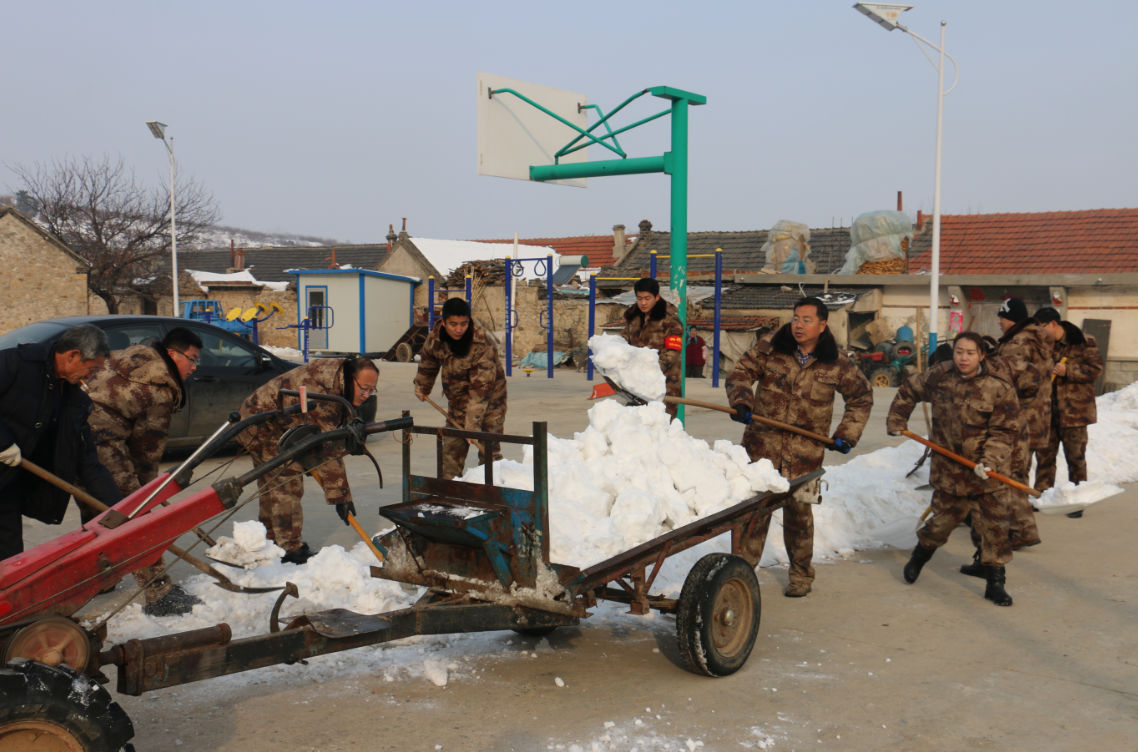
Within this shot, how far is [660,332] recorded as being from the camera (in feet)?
25.8

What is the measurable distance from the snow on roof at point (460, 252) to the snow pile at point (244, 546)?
2991 cm

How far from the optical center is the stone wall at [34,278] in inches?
935

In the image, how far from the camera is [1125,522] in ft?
23.4

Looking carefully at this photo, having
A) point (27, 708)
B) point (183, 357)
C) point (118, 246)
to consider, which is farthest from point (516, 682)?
point (118, 246)

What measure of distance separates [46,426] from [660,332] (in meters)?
5.16

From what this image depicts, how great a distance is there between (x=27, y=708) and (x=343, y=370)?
3.09 m

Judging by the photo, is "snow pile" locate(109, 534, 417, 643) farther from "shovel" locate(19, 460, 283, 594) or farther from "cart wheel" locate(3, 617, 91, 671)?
"cart wheel" locate(3, 617, 91, 671)

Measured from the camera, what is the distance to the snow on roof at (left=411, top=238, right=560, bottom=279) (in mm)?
35781

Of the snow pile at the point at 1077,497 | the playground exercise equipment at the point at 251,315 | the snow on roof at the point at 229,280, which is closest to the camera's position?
the snow pile at the point at 1077,497

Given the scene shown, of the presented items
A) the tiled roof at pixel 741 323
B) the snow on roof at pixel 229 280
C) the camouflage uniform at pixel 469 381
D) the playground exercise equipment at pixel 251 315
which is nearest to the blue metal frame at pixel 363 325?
the playground exercise equipment at pixel 251 315

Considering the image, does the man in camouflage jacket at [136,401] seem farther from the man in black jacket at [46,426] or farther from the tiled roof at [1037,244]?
the tiled roof at [1037,244]

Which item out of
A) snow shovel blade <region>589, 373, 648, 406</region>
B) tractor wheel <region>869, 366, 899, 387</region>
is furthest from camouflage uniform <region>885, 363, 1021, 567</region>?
tractor wheel <region>869, 366, 899, 387</region>

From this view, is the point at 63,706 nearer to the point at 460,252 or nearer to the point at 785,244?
the point at 785,244

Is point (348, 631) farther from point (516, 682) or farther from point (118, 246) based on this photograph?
point (118, 246)
